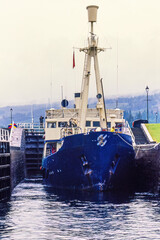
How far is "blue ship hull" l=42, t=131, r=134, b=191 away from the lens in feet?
133

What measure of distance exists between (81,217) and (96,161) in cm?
1201

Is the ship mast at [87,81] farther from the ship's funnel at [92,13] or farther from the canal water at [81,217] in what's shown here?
the canal water at [81,217]

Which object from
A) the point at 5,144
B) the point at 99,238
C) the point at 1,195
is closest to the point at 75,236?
the point at 99,238

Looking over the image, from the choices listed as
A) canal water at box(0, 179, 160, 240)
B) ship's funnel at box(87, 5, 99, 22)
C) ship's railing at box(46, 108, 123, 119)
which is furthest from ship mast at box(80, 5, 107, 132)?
canal water at box(0, 179, 160, 240)

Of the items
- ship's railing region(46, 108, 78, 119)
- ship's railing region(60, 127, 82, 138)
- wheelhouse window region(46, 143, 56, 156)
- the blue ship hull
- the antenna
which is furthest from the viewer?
wheelhouse window region(46, 143, 56, 156)

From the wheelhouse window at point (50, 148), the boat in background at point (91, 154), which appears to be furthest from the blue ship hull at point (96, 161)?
the wheelhouse window at point (50, 148)

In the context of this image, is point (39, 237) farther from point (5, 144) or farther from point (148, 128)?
point (148, 128)

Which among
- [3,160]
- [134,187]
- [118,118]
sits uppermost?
[118,118]

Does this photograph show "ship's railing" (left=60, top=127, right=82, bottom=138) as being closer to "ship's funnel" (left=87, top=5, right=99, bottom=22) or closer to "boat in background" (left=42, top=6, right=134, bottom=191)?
"boat in background" (left=42, top=6, right=134, bottom=191)

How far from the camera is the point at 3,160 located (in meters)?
37.7

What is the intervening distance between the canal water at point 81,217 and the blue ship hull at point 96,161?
6.10 feet

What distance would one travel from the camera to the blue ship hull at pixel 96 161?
133 ft

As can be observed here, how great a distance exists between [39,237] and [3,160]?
14.8m

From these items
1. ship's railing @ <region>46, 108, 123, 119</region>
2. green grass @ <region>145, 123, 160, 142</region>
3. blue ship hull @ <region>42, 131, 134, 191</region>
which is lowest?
blue ship hull @ <region>42, 131, 134, 191</region>
